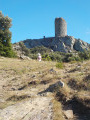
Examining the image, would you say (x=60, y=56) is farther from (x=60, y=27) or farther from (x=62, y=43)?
(x=60, y=27)

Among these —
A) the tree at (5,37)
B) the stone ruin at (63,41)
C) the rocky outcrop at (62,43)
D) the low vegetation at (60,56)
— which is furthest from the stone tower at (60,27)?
the tree at (5,37)

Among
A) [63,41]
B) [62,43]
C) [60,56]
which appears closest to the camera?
[60,56]

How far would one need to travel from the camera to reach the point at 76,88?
4039 mm

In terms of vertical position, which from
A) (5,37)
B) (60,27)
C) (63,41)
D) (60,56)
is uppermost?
(60,27)

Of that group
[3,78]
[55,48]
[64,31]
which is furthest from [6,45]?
[64,31]

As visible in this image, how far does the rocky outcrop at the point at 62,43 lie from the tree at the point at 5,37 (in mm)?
52553

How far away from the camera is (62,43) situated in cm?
7375

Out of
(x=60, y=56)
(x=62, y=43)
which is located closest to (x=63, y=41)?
(x=62, y=43)

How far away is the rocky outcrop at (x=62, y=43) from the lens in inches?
2904

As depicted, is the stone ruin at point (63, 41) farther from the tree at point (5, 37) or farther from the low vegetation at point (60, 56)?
the tree at point (5, 37)

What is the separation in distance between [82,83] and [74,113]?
47.1 inches

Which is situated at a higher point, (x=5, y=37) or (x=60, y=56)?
(x=5, y=37)

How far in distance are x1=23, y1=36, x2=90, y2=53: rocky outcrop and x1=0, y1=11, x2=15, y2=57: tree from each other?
2069 inches

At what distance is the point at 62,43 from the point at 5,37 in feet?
184
